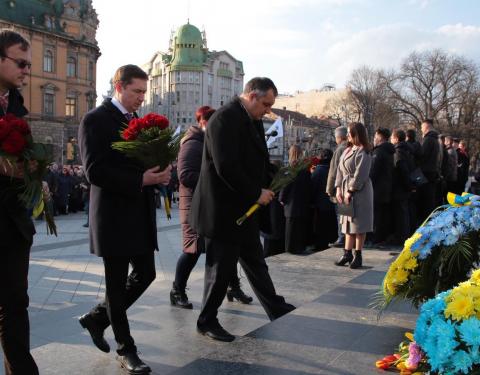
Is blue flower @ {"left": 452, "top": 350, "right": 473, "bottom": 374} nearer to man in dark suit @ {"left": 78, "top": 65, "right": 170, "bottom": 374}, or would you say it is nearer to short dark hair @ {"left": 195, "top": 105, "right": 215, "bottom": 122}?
man in dark suit @ {"left": 78, "top": 65, "right": 170, "bottom": 374}

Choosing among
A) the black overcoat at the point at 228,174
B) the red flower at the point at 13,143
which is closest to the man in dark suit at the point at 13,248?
the red flower at the point at 13,143

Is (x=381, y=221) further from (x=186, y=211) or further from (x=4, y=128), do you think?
(x=4, y=128)

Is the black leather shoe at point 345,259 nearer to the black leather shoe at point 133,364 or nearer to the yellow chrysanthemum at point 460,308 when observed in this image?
the black leather shoe at point 133,364

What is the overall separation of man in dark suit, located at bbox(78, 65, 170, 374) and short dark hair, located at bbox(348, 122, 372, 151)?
404 centimetres

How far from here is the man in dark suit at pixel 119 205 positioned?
3643mm

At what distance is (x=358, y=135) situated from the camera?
23.7ft

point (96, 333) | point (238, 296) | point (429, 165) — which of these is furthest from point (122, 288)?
point (429, 165)

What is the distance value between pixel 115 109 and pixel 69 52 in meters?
64.2

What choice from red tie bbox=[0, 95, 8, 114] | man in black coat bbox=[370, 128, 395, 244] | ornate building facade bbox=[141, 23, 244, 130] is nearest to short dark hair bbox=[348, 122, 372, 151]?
man in black coat bbox=[370, 128, 395, 244]

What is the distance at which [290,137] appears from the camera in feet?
306

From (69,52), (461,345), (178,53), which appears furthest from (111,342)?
(178,53)

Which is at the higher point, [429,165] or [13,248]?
[429,165]

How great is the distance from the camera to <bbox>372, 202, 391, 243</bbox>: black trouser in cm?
940

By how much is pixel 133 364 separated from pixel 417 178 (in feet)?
25.3
